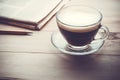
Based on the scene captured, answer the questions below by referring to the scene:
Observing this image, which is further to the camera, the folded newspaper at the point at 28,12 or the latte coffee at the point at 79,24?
the folded newspaper at the point at 28,12

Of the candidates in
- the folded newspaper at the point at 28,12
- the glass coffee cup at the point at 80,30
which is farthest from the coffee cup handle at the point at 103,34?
the folded newspaper at the point at 28,12

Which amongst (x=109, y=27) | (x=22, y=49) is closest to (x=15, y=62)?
(x=22, y=49)

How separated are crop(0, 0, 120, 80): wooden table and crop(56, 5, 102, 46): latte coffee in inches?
1.7

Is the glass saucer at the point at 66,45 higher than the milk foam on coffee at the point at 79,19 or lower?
lower

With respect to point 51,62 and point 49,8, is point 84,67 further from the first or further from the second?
point 49,8

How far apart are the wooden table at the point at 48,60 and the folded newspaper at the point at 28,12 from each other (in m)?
0.03

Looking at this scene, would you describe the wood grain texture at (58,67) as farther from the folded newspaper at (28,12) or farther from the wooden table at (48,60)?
the folded newspaper at (28,12)

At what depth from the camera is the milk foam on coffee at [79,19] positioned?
656 mm

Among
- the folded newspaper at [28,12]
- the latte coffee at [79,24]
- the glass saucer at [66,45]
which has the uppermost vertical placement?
the latte coffee at [79,24]

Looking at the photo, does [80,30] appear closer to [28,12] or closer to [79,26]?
[79,26]

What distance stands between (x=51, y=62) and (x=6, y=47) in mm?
139

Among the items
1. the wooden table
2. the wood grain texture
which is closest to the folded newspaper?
the wooden table

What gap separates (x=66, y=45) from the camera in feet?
2.36

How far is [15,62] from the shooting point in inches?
26.2
